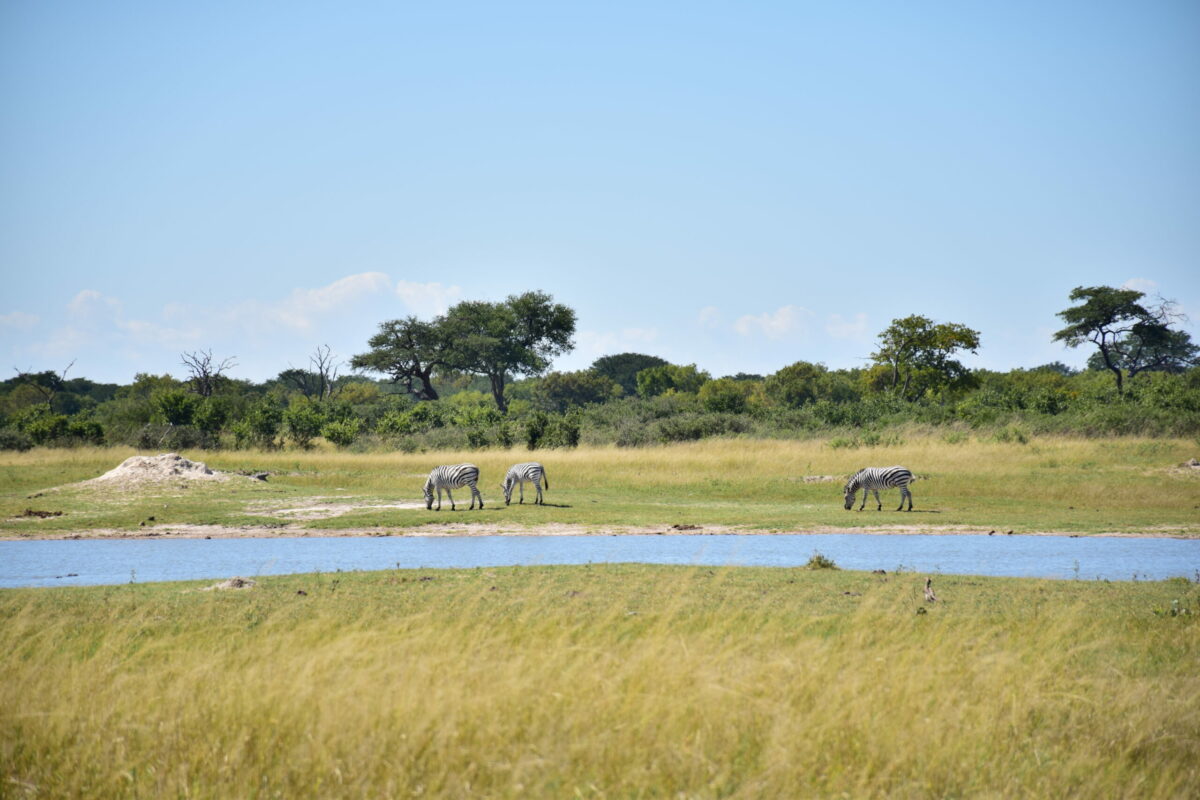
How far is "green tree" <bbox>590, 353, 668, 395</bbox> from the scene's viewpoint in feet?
405

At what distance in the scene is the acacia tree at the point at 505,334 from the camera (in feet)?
276

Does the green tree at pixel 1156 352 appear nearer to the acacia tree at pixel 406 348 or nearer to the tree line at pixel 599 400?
the tree line at pixel 599 400

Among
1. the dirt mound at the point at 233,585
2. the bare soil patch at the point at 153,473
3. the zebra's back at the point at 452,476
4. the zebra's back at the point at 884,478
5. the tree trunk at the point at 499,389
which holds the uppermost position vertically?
the tree trunk at the point at 499,389

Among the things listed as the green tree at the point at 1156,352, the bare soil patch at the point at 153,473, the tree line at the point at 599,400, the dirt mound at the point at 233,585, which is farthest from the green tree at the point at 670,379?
the dirt mound at the point at 233,585

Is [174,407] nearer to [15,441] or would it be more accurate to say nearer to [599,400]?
[15,441]

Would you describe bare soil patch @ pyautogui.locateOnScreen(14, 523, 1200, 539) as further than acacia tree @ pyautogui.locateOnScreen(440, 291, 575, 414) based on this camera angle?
No

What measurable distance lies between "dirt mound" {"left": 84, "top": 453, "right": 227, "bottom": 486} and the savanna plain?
17.5m

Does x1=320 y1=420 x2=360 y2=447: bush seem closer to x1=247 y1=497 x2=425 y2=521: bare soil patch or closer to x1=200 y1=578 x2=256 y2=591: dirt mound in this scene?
x1=247 y1=497 x2=425 y2=521: bare soil patch

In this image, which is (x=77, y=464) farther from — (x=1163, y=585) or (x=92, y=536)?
(x=1163, y=585)

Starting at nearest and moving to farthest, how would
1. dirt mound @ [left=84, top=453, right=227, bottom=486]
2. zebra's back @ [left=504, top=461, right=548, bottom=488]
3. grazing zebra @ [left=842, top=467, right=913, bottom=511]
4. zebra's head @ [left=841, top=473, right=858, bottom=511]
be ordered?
grazing zebra @ [left=842, top=467, right=913, bottom=511], zebra's head @ [left=841, top=473, right=858, bottom=511], zebra's back @ [left=504, top=461, right=548, bottom=488], dirt mound @ [left=84, top=453, right=227, bottom=486]

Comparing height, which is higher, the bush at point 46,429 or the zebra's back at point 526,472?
the bush at point 46,429

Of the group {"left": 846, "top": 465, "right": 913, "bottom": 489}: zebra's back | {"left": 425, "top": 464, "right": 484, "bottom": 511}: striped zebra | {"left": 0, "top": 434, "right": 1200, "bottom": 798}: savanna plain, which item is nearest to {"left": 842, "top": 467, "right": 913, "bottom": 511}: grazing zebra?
{"left": 846, "top": 465, "right": 913, "bottom": 489}: zebra's back

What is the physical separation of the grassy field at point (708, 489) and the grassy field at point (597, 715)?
15.9 metres

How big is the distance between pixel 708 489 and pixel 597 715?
26954 millimetres
